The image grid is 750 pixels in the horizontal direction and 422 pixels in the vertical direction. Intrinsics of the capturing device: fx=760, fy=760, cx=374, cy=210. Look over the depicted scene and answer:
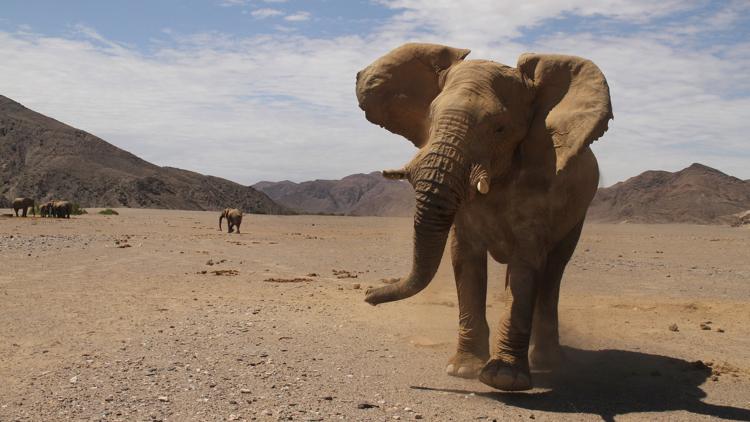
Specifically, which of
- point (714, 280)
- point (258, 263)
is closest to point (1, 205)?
point (258, 263)

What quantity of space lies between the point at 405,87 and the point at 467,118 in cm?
214

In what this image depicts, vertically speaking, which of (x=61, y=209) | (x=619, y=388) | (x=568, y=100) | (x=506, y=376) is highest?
(x=568, y=100)

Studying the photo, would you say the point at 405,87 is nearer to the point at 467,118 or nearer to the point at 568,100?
the point at 568,100

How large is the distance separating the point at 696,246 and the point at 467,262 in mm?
27773

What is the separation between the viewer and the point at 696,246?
33.1 meters

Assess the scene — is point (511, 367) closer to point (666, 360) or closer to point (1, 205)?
point (666, 360)

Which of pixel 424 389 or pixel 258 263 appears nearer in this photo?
pixel 424 389

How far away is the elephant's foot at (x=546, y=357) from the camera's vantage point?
9086 millimetres

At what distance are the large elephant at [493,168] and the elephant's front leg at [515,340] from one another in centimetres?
1

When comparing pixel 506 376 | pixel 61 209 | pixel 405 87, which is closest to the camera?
pixel 506 376

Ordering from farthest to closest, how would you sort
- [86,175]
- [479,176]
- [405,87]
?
[86,175]
[405,87]
[479,176]

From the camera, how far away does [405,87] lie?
884 cm

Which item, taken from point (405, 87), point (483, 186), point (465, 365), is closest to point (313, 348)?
point (465, 365)

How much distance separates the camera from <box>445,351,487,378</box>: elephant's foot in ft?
26.9
